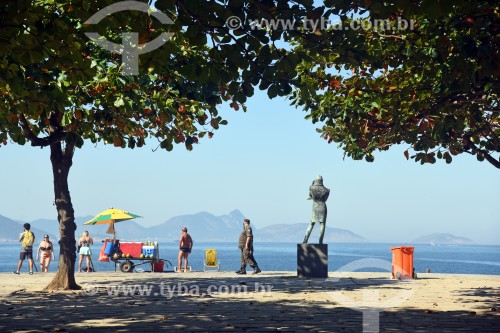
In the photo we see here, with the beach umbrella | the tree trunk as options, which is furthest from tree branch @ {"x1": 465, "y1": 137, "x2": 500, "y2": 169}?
the beach umbrella

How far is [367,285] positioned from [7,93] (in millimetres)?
11476

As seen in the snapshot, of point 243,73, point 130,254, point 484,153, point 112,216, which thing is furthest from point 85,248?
point 243,73

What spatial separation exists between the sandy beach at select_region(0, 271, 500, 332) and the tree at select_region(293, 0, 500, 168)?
11.4ft

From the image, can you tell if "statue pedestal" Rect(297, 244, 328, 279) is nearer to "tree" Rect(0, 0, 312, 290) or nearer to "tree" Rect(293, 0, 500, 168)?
"tree" Rect(293, 0, 500, 168)

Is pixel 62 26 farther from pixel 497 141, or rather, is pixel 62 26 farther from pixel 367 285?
pixel 367 285

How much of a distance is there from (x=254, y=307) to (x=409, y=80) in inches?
225

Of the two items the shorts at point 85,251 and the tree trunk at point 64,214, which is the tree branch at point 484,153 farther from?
the shorts at point 85,251

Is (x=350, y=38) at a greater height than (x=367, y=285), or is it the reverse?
(x=350, y=38)

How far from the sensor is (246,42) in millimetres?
9219

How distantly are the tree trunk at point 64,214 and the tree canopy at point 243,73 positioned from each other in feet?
0.11

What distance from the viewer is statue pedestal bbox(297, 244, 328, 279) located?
22.8 metres

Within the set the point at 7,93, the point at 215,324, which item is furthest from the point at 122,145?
the point at 215,324

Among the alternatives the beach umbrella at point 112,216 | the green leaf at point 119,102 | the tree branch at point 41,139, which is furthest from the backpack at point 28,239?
the green leaf at point 119,102

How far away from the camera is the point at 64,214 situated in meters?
19.0
